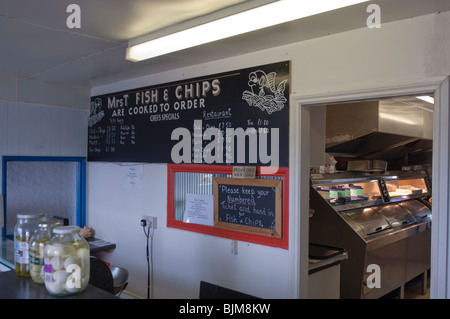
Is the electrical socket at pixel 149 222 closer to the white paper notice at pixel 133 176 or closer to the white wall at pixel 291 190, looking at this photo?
the white wall at pixel 291 190

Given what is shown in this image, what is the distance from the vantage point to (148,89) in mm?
3473

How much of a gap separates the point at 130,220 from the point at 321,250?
5.96 feet

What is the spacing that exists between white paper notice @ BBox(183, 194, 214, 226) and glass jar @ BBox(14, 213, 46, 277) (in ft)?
4.64

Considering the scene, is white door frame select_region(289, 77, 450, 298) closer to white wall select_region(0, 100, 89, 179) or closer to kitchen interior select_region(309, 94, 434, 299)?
kitchen interior select_region(309, 94, 434, 299)

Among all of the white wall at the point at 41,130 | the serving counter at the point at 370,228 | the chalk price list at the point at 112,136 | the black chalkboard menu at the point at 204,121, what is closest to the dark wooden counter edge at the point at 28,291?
the black chalkboard menu at the point at 204,121

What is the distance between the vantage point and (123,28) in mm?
2230

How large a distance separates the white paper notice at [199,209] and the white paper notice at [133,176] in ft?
2.26

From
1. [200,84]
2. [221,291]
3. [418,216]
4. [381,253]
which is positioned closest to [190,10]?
[200,84]

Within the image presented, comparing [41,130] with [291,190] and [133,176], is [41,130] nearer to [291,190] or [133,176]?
[133,176]

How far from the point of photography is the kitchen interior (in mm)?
3564

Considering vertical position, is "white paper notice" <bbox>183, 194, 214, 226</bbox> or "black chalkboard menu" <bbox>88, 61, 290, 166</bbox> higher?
"black chalkboard menu" <bbox>88, 61, 290, 166</bbox>

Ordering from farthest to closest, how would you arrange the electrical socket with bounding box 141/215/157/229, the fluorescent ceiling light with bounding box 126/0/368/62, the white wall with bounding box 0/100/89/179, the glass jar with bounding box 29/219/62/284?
the white wall with bounding box 0/100/89/179
the electrical socket with bounding box 141/215/157/229
the fluorescent ceiling light with bounding box 126/0/368/62
the glass jar with bounding box 29/219/62/284

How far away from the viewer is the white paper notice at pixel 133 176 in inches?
141

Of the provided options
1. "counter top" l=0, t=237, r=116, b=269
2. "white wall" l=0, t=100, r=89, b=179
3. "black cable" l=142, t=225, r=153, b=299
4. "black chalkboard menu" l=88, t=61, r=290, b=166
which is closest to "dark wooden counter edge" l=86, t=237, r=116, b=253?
"counter top" l=0, t=237, r=116, b=269
